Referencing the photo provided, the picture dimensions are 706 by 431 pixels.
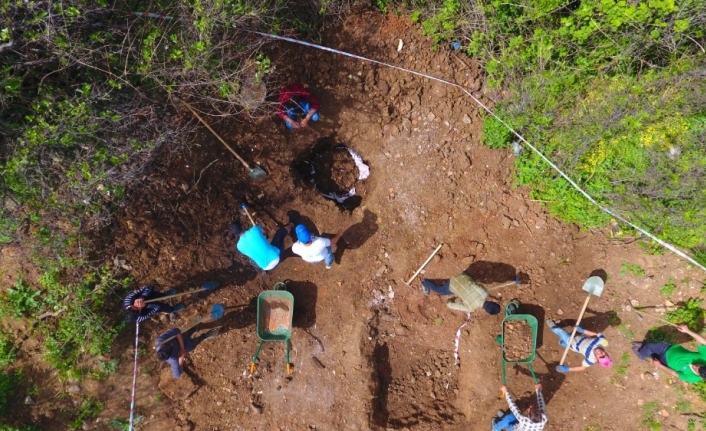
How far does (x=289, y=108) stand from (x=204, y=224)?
1891mm

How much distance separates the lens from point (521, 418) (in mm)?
4668

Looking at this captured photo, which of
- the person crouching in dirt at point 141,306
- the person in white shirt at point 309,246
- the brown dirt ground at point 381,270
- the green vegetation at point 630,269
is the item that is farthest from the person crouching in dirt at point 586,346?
the person crouching in dirt at point 141,306

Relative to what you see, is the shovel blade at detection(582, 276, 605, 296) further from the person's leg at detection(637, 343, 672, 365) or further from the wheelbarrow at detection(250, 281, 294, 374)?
the wheelbarrow at detection(250, 281, 294, 374)

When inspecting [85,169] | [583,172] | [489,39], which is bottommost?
[85,169]

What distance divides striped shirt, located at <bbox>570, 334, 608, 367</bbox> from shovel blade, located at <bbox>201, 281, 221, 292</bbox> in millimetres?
4638

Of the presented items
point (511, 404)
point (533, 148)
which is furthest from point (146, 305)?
point (533, 148)

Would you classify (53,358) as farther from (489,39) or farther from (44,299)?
(489,39)

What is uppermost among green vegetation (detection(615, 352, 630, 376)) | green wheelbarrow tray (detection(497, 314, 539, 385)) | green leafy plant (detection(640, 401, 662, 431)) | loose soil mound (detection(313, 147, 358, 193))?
loose soil mound (detection(313, 147, 358, 193))

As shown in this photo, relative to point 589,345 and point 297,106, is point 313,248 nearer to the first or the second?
point 297,106

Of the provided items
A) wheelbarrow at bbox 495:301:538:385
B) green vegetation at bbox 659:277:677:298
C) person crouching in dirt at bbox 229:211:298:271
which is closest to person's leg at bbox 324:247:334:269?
person crouching in dirt at bbox 229:211:298:271

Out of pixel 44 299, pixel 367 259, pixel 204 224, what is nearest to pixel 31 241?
pixel 44 299

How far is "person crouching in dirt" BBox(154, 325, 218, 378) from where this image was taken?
4488 mm

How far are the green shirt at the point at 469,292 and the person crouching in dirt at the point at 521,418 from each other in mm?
1246

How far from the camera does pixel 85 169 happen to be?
12.8 feet
